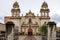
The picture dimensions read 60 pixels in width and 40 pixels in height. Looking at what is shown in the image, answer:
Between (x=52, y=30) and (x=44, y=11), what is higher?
(x=44, y=11)

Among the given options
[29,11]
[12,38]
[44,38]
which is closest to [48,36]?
[44,38]

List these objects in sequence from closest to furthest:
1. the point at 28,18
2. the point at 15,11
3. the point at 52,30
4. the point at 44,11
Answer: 1. the point at 52,30
2. the point at 28,18
3. the point at 44,11
4. the point at 15,11

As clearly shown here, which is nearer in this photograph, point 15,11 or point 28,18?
point 28,18

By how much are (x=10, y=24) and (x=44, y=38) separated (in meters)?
2.82

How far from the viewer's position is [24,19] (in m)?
71.6

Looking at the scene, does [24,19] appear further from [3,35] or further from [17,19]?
[3,35]

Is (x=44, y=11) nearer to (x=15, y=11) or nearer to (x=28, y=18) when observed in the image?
(x=28, y=18)

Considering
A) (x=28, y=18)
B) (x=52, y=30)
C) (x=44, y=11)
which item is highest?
(x=44, y=11)

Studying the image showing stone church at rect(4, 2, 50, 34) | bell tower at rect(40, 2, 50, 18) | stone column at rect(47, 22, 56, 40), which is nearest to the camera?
stone column at rect(47, 22, 56, 40)

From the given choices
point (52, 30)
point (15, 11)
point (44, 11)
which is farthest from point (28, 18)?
point (52, 30)

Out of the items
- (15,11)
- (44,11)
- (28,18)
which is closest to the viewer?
(28,18)

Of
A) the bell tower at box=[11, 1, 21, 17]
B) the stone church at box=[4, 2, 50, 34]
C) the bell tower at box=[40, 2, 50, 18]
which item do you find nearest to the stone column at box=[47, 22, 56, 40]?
the stone church at box=[4, 2, 50, 34]

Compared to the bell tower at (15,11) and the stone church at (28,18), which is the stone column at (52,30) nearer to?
the stone church at (28,18)

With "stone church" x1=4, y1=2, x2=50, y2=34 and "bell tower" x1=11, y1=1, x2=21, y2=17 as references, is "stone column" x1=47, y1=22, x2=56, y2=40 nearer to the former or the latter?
"stone church" x1=4, y1=2, x2=50, y2=34
